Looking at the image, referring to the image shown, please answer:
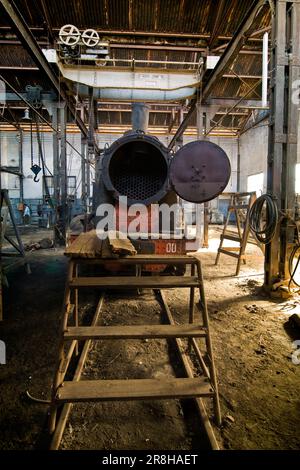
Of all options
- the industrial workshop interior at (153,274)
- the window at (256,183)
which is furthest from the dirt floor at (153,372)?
the window at (256,183)

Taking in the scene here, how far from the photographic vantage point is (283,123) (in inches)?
152

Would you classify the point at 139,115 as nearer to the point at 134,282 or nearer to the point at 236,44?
the point at 236,44

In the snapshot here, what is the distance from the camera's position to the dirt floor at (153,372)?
1530 mm

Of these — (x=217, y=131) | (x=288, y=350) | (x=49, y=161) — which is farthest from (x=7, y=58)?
(x=217, y=131)

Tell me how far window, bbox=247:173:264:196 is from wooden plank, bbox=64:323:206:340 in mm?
14051

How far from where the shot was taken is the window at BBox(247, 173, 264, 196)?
575 inches

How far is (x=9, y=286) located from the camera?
4152 mm

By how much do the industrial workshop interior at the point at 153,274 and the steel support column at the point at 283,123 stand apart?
21 mm

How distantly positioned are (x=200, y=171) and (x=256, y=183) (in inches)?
547

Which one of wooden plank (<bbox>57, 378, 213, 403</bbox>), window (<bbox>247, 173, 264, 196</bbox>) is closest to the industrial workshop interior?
wooden plank (<bbox>57, 378, 213, 403</bbox>)

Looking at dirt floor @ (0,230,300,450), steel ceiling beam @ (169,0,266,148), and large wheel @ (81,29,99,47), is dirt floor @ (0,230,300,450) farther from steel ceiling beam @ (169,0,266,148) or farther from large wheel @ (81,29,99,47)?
large wheel @ (81,29,99,47)
